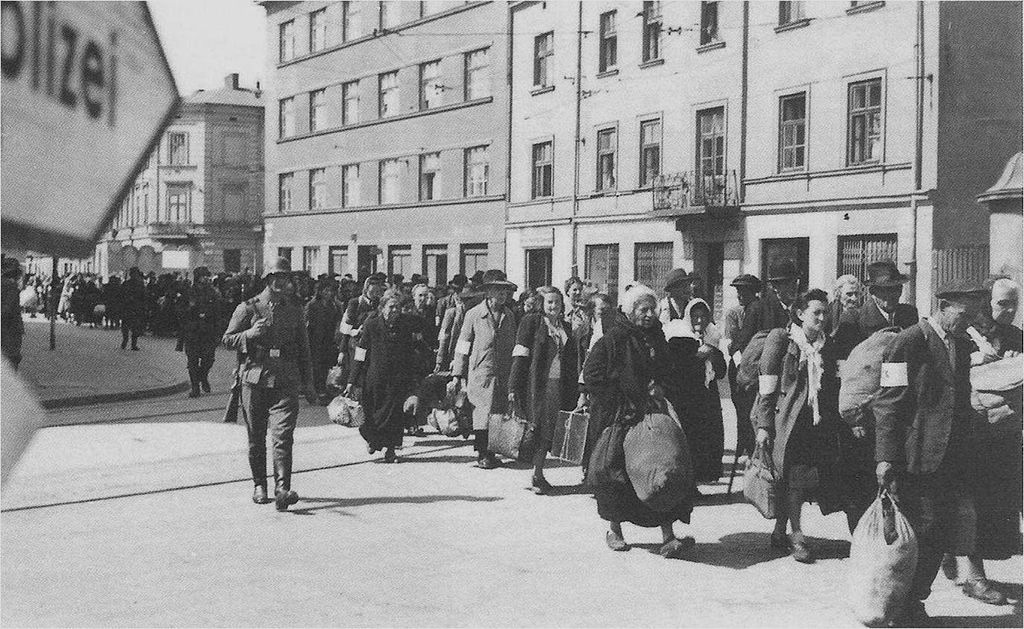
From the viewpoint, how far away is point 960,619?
222 inches

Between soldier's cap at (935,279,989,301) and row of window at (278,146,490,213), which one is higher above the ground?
row of window at (278,146,490,213)

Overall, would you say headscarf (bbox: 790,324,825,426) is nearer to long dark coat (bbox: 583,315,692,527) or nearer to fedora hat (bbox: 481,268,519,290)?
long dark coat (bbox: 583,315,692,527)

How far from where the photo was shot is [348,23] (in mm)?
42562

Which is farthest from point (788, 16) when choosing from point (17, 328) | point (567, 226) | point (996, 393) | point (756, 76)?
point (996, 393)

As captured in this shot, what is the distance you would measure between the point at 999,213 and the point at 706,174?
14631 mm

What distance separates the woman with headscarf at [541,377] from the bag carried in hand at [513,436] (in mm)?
73

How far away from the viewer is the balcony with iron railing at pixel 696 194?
27547mm

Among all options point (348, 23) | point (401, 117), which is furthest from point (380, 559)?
point (348, 23)

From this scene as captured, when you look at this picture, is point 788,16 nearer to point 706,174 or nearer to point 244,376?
point 706,174

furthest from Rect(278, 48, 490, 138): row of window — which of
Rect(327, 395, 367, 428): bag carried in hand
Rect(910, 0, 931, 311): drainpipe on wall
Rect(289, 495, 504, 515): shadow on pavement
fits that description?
Rect(289, 495, 504, 515): shadow on pavement

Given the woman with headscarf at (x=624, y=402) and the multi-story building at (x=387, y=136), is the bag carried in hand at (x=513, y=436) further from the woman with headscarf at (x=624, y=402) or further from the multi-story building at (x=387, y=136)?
the multi-story building at (x=387, y=136)

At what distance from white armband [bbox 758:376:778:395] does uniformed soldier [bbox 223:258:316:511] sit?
356 centimetres

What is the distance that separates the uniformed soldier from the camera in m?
8.44

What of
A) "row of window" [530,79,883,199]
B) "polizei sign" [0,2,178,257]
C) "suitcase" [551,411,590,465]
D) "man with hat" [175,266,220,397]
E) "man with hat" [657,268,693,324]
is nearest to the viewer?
"polizei sign" [0,2,178,257]
